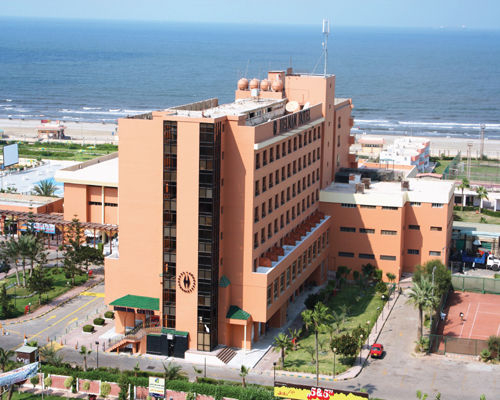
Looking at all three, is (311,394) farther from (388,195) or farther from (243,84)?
(243,84)

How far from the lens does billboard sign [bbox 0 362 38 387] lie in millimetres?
55306

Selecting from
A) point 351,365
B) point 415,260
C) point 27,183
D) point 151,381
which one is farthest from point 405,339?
point 27,183

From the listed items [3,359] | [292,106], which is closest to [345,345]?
[3,359]

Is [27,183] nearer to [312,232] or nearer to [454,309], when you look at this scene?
[312,232]

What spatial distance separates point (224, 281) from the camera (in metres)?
66.6

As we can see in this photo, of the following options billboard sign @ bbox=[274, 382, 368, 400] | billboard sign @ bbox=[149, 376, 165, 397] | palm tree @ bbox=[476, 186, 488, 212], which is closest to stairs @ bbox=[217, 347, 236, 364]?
billboard sign @ bbox=[149, 376, 165, 397]

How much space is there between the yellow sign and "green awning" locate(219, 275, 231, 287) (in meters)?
14.7

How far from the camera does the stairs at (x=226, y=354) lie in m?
64.8

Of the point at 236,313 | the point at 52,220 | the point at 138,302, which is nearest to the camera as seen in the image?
the point at 236,313

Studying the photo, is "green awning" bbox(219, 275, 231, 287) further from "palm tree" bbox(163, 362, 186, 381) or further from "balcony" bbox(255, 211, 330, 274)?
"palm tree" bbox(163, 362, 186, 381)

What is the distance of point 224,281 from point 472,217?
5837 cm

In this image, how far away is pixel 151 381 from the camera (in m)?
56.1

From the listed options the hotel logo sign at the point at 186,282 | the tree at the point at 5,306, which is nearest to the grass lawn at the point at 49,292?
the tree at the point at 5,306

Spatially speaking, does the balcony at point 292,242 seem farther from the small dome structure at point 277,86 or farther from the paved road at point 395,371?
the small dome structure at point 277,86
